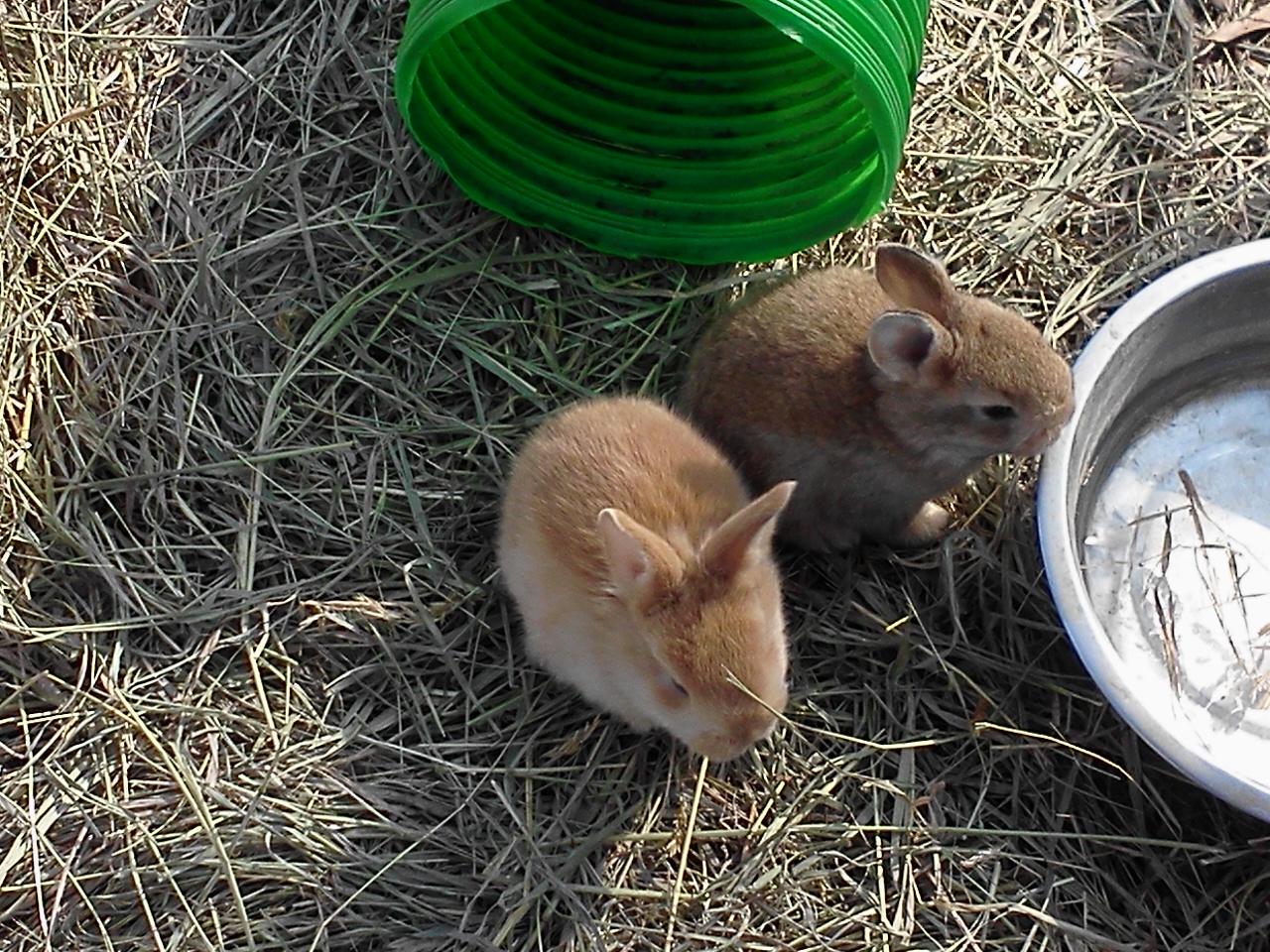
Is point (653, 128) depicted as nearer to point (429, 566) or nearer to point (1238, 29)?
point (429, 566)

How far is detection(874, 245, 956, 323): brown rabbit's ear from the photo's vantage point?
361 cm

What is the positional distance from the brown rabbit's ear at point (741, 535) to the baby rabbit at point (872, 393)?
762 mm

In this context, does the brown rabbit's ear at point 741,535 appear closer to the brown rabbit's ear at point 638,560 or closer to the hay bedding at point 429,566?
the brown rabbit's ear at point 638,560

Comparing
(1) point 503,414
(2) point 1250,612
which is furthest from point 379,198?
(2) point 1250,612

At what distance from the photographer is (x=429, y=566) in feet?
12.9

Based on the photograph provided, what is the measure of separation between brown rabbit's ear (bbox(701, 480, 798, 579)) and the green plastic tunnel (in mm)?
1577

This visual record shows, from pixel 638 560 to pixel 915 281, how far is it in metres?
1.28

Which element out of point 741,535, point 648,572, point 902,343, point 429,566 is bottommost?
point 429,566

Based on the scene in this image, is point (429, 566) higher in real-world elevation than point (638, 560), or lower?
lower

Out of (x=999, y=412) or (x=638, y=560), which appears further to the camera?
(x=999, y=412)

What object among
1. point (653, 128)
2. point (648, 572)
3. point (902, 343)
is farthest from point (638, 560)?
point (653, 128)

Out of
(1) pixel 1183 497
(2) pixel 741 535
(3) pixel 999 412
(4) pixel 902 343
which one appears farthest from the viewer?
(1) pixel 1183 497

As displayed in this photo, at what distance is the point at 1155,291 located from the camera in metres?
3.85

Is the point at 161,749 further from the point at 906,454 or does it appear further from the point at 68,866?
the point at 906,454
